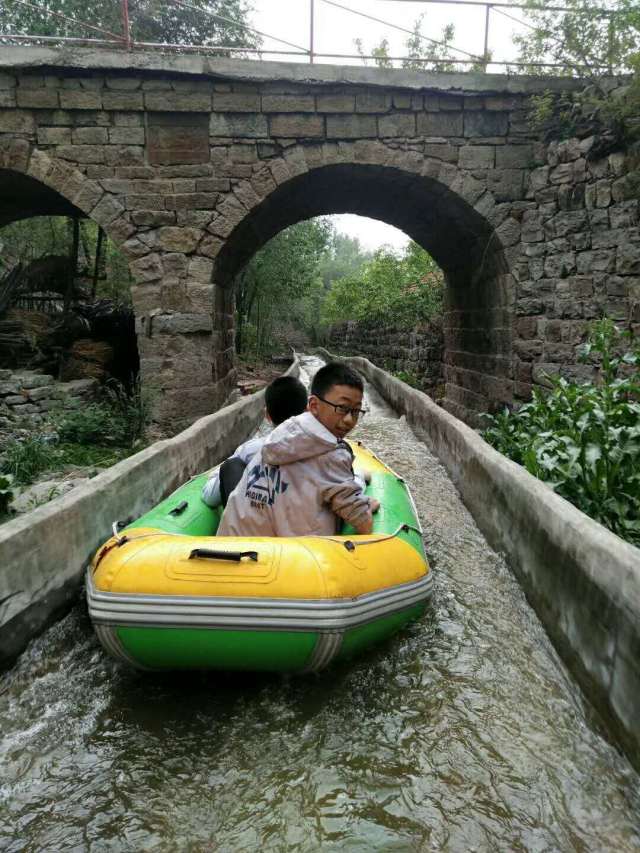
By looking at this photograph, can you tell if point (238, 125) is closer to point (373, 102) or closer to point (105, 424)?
point (373, 102)

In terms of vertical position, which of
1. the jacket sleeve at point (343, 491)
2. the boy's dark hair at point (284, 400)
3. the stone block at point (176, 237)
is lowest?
the jacket sleeve at point (343, 491)

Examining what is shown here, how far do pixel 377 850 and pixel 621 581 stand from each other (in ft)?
3.36

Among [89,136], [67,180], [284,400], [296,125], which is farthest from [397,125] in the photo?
[284,400]

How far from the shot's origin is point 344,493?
231cm

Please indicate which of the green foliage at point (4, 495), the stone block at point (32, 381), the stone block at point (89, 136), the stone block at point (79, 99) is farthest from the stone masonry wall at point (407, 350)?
the green foliage at point (4, 495)

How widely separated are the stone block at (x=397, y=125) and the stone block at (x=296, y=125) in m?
0.65

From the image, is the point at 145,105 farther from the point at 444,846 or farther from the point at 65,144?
the point at 444,846

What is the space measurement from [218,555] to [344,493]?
2.01 ft

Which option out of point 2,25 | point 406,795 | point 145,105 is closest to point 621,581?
point 406,795

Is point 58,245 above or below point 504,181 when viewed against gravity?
above

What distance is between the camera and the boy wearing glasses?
7.24 ft

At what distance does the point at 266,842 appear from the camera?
146 centimetres

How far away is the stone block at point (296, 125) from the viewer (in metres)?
6.02

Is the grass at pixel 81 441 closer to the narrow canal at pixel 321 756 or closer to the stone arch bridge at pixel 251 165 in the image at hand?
the stone arch bridge at pixel 251 165
